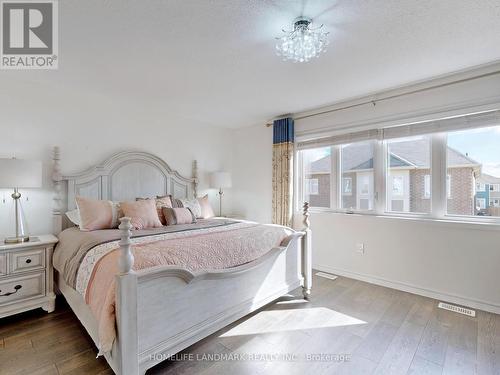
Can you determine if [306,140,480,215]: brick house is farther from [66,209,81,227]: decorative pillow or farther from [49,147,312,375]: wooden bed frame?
[66,209,81,227]: decorative pillow

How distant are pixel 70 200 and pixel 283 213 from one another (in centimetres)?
277

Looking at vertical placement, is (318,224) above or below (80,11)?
below

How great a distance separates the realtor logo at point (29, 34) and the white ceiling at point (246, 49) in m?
0.08

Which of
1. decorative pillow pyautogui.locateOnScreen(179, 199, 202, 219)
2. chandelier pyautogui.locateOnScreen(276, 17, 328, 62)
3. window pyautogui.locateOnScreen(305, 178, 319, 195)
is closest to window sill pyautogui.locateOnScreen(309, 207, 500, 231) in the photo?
window pyautogui.locateOnScreen(305, 178, 319, 195)

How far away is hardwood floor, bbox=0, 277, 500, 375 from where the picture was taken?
1.67 metres

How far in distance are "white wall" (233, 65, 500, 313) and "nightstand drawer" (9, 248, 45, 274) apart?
10.5 ft

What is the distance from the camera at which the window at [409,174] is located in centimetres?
287

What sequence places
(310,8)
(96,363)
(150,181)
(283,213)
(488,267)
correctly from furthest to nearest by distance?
(283,213) → (150,181) → (488,267) → (96,363) → (310,8)

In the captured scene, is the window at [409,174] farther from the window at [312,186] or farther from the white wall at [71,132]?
the white wall at [71,132]

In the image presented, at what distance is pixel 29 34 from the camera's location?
184 centimetres

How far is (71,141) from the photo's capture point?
2.95 meters

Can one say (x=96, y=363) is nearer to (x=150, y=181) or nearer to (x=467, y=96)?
(x=150, y=181)

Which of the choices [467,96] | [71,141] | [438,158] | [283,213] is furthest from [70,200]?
[467,96]

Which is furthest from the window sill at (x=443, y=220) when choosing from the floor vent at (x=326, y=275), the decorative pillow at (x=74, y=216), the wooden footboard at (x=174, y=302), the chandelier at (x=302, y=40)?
the decorative pillow at (x=74, y=216)
